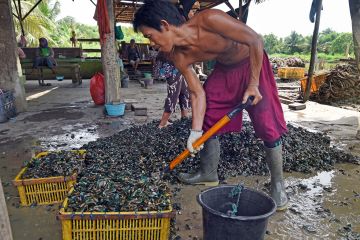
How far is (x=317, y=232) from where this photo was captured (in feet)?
7.67

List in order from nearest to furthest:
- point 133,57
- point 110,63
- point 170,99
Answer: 1. point 170,99
2. point 110,63
3. point 133,57

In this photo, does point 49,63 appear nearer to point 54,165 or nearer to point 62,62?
point 62,62

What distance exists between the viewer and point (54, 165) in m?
2.78

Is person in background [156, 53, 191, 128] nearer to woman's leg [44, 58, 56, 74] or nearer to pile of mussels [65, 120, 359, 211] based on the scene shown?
pile of mussels [65, 120, 359, 211]

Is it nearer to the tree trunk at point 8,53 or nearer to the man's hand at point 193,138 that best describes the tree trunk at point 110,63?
the tree trunk at point 8,53

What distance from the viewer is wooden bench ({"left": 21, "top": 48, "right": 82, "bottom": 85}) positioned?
11194 millimetres

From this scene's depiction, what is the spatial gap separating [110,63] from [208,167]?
3.87 metres

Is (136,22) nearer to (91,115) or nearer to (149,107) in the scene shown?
(91,115)

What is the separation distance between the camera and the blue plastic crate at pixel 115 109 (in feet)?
20.1

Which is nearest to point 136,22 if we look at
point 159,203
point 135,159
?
point 159,203

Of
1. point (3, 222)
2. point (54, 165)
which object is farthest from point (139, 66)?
point (3, 222)

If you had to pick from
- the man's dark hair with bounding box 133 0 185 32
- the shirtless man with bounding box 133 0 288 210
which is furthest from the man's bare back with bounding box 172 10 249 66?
the man's dark hair with bounding box 133 0 185 32

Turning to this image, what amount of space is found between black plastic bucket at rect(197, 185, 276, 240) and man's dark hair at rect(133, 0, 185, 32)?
124 centimetres

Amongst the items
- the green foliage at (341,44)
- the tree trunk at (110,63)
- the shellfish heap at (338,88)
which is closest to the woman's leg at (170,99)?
the tree trunk at (110,63)
